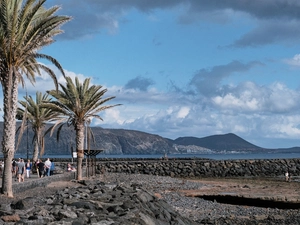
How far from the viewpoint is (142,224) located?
595 inches

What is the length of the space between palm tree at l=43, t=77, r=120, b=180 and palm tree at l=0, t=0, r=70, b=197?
14440mm

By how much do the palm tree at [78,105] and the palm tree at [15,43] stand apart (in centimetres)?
1444

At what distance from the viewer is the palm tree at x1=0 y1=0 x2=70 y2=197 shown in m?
23.2

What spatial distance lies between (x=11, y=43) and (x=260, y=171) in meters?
51.4

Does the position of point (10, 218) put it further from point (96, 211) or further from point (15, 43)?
point (15, 43)

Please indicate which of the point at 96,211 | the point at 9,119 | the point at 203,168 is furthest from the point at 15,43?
the point at 203,168

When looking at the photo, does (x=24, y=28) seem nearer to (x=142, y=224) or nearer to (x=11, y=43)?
(x=11, y=43)

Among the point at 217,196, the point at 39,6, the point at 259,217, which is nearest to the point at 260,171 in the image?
the point at 217,196

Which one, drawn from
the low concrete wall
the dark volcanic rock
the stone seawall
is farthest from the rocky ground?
the stone seawall

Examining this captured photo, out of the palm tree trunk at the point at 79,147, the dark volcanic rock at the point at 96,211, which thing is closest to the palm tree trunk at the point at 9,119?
the dark volcanic rock at the point at 96,211

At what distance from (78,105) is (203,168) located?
1212 inches

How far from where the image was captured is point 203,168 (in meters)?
66.6

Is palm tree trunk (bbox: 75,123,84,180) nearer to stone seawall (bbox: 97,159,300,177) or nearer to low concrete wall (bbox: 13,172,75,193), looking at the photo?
low concrete wall (bbox: 13,172,75,193)

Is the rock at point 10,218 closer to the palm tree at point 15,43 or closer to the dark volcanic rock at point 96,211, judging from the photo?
the dark volcanic rock at point 96,211
